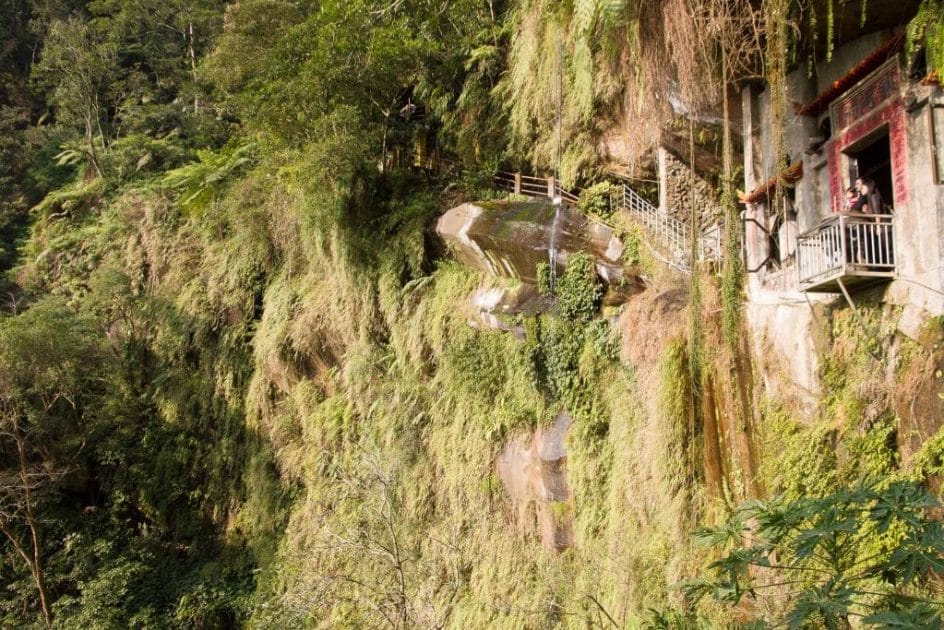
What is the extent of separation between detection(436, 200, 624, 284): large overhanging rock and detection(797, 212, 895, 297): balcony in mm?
4393

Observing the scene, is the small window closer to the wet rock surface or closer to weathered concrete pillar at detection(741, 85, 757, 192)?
weathered concrete pillar at detection(741, 85, 757, 192)

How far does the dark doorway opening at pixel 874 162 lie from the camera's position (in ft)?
25.7

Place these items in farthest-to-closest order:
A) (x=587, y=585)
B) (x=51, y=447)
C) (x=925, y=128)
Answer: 1. (x=51, y=447)
2. (x=587, y=585)
3. (x=925, y=128)

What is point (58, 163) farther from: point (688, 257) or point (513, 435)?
point (688, 257)

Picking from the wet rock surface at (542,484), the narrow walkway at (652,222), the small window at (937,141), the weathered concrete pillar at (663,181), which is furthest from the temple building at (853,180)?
the wet rock surface at (542,484)

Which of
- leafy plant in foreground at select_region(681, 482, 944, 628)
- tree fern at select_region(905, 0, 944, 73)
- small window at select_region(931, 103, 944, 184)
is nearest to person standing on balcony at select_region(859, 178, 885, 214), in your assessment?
small window at select_region(931, 103, 944, 184)

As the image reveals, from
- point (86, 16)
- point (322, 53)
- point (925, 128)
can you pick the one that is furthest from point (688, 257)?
point (86, 16)

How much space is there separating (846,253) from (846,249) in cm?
4

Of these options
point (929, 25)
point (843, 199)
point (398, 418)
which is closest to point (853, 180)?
point (843, 199)

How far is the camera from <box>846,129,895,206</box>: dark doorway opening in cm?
783

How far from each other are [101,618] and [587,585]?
8541 mm

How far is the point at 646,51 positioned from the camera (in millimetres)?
6797

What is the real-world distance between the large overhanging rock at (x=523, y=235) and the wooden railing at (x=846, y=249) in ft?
14.3

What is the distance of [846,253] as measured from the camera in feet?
22.8
